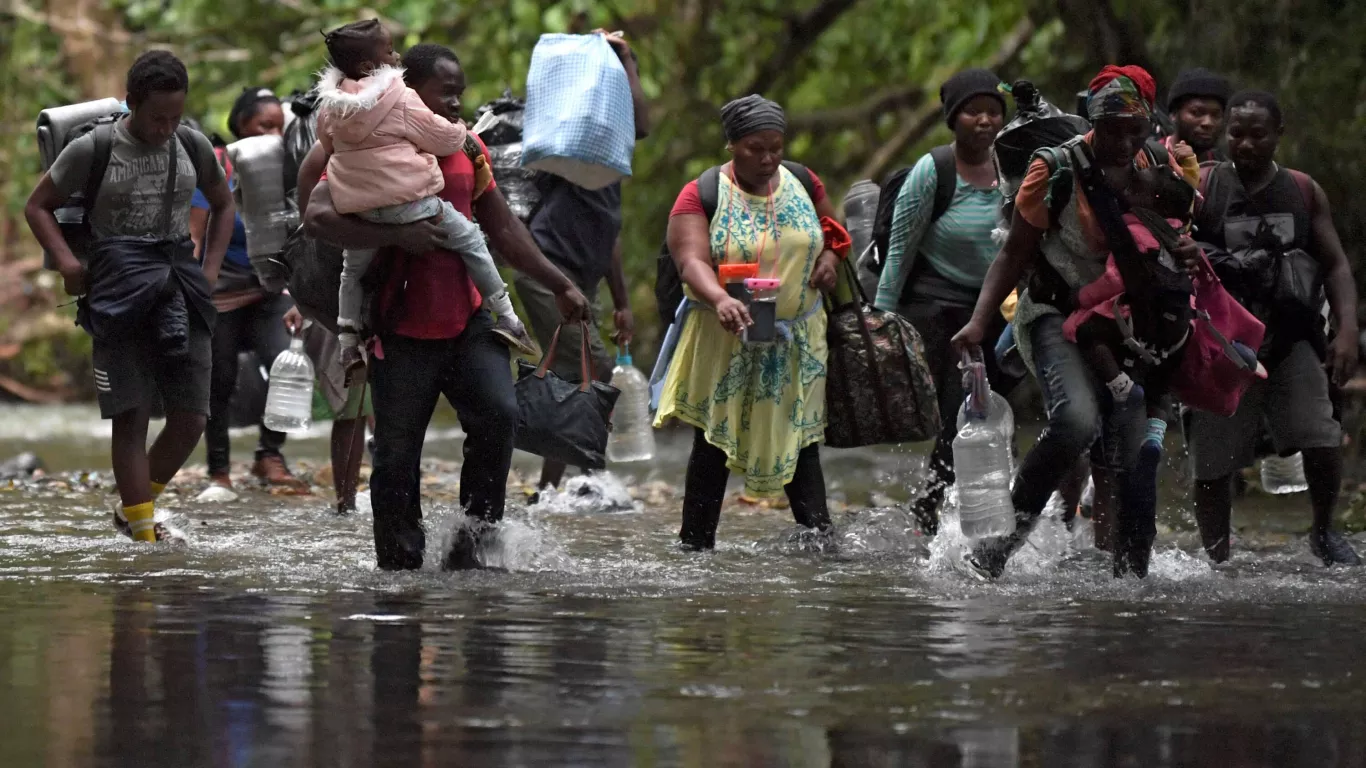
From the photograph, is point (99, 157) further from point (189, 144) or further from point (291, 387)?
point (291, 387)

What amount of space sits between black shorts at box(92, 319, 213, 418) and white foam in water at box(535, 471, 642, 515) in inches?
90.1

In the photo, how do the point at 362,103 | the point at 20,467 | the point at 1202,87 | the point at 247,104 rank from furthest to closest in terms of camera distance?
the point at 20,467 < the point at 247,104 < the point at 1202,87 < the point at 362,103

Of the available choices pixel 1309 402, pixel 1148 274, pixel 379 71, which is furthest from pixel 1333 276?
pixel 379 71

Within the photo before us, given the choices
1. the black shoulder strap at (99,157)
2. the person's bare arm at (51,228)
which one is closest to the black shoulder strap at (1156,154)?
the black shoulder strap at (99,157)

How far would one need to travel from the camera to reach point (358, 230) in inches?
276

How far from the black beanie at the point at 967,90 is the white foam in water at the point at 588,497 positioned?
9.53ft

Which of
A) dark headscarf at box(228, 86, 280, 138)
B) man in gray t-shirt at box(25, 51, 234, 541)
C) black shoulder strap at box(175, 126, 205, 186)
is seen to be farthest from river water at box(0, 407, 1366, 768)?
dark headscarf at box(228, 86, 280, 138)

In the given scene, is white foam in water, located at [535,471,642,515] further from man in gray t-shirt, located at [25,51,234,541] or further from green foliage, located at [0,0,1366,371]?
green foliage, located at [0,0,1366,371]

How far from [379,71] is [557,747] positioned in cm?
289

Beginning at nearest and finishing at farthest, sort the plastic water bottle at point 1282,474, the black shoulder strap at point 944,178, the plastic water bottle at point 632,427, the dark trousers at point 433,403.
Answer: the dark trousers at point 433,403
the black shoulder strap at point 944,178
the plastic water bottle at point 1282,474
the plastic water bottle at point 632,427

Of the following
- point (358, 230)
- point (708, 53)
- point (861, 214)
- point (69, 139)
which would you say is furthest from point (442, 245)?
point (708, 53)

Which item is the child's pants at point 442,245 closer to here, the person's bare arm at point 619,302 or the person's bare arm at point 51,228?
the person's bare arm at point 51,228

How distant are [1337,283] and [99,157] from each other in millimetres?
4502

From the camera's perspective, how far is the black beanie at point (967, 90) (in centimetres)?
877
